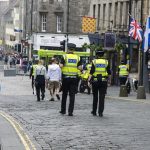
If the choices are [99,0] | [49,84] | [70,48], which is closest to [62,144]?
[70,48]

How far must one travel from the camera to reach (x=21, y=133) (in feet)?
45.2

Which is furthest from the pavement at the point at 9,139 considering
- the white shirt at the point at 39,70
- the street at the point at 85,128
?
the white shirt at the point at 39,70

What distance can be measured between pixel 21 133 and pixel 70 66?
421 centimetres

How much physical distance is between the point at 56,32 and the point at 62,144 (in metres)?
63.9

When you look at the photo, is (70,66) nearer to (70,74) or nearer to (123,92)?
(70,74)

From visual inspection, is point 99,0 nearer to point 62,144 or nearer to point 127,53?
point 127,53

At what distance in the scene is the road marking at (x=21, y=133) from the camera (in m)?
11.9

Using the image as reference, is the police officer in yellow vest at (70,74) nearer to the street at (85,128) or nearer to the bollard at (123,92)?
the street at (85,128)

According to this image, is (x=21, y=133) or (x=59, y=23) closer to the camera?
(x=21, y=133)

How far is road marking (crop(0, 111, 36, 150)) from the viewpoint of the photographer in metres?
11.9

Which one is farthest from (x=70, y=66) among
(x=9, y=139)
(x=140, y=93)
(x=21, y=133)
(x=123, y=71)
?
(x=123, y=71)

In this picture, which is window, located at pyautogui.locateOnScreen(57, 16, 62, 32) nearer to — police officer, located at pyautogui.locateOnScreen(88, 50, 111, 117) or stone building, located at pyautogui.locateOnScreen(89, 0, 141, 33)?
stone building, located at pyautogui.locateOnScreen(89, 0, 141, 33)

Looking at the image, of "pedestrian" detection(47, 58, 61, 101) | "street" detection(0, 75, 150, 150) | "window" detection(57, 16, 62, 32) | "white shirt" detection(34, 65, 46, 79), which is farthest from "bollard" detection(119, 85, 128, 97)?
"window" detection(57, 16, 62, 32)

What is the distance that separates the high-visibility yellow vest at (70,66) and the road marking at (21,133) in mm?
1842
